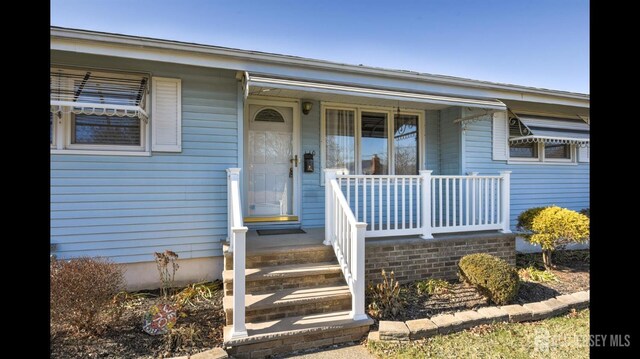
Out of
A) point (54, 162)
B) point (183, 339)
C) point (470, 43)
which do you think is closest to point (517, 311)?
point (183, 339)

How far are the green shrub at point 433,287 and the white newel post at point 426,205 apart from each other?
650mm

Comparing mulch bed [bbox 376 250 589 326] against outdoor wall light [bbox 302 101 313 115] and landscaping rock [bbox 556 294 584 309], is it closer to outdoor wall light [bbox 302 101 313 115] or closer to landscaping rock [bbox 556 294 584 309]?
landscaping rock [bbox 556 294 584 309]

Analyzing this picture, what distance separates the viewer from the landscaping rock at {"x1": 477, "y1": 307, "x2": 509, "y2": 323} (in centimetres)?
346

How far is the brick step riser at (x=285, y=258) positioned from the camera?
3.88 metres

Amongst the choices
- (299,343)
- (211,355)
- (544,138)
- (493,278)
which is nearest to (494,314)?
(493,278)

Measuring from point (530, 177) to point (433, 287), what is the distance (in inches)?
156

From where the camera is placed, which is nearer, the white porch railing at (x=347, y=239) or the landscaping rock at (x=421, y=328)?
the landscaping rock at (x=421, y=328)

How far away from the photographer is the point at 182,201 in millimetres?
4551

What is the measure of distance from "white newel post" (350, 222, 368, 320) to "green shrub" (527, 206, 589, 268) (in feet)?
11.5

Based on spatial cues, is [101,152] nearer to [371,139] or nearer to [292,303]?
[292,303]

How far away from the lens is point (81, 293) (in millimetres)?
2998

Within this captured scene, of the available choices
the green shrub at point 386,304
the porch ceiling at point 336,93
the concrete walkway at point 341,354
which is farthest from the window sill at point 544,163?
the concrete walkway at point 341,354

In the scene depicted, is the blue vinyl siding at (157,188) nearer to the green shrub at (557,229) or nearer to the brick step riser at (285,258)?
the brick step riser at (285,258)

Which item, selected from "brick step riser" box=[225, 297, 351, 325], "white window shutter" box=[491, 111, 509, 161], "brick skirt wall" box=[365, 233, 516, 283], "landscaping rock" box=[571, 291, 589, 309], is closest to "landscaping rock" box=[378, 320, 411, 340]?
"brick step riser" box=[225, 297, 351, 325]
